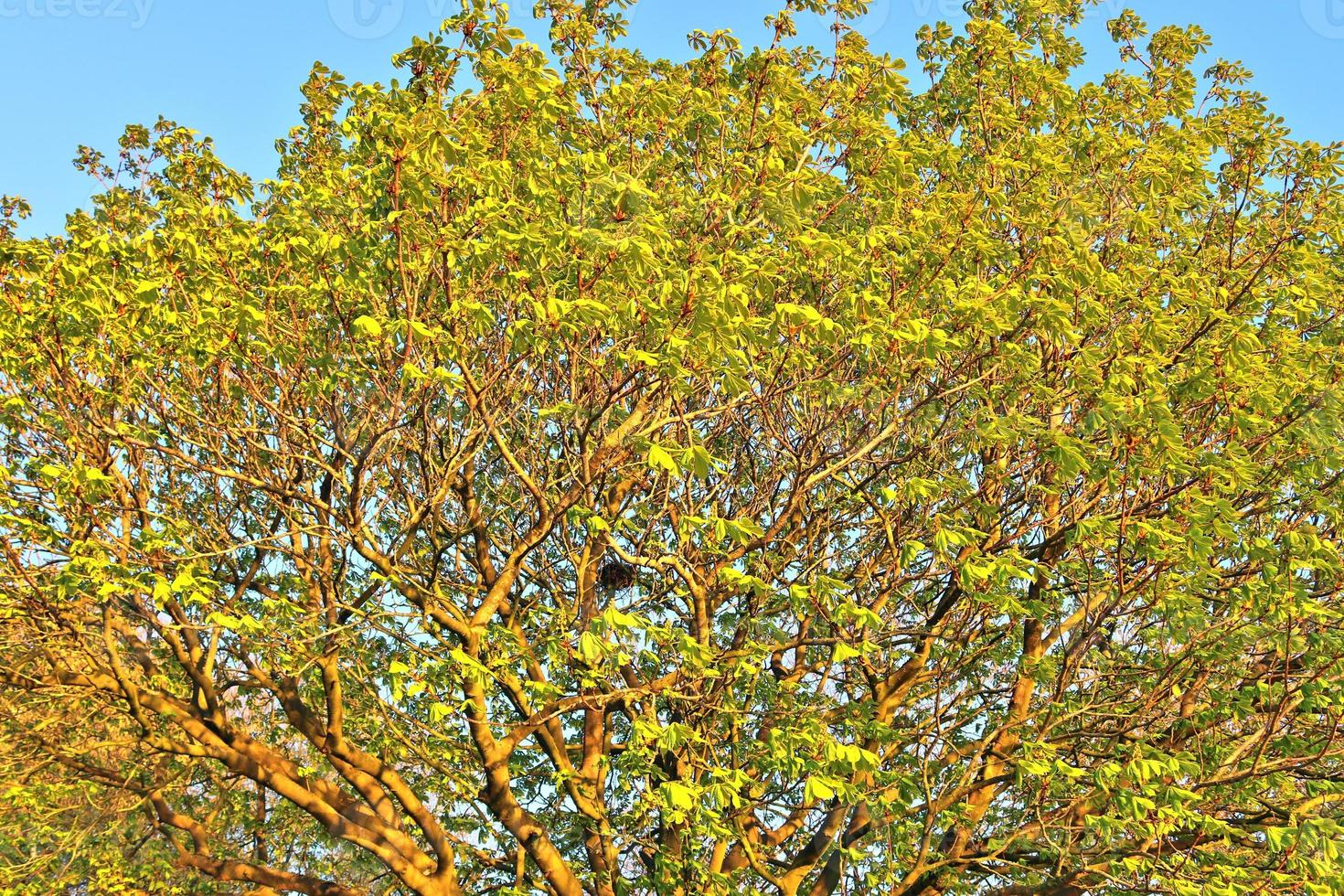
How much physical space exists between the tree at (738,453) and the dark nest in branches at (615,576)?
0.16 feet

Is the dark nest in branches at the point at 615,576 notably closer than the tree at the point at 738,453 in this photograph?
No

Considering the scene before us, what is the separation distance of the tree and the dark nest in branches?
0.16 feet

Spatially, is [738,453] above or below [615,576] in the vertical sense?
above

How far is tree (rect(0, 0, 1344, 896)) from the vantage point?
8.12 metres

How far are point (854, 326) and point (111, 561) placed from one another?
Answer: 7103 mm

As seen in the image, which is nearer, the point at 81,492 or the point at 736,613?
the point at 81,492

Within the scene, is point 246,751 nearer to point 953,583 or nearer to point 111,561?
point 111,561

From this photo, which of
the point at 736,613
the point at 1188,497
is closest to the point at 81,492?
the point at 736,613

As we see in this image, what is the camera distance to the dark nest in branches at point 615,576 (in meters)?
12.3

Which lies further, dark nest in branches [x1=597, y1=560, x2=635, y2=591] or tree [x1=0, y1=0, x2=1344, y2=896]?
dark nest in branches [x1=597, y1=560, x2=635, y2=591]

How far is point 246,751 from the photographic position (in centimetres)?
1040

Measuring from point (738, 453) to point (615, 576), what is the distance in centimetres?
214

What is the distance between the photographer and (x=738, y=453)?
472 inches

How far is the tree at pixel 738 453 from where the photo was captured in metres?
8.12
